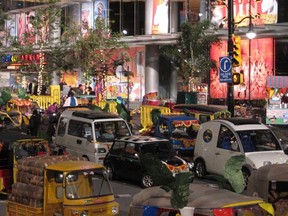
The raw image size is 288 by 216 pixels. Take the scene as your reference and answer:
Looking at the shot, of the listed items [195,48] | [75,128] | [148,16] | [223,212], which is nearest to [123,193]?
[75,128]

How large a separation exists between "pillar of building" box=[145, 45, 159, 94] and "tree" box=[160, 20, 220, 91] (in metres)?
7.50

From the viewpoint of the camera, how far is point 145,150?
1708cm

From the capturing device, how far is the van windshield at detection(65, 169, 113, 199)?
11.1 m

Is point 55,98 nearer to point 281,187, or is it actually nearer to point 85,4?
point 85,4

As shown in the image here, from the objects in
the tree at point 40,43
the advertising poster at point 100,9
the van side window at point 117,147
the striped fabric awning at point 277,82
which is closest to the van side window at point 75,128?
the van side window at point 117,147

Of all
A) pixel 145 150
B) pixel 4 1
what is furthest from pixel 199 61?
pixel 4 1

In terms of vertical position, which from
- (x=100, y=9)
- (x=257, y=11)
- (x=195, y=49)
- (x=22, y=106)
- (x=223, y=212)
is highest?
(x=100, y=9)

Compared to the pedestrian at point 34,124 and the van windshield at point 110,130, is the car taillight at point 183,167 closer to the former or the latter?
the van windshield at point 110,130

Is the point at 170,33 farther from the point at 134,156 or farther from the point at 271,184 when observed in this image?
the point at 271,184

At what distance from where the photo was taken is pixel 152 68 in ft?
150

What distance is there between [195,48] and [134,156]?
19782 mm

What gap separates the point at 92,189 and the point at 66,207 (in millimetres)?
590

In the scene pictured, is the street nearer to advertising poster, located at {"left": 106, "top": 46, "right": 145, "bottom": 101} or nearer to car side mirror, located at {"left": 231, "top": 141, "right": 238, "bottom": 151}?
car side mirror, located at {"left": 231, "top": 141, "right": 238, "bottom": 151}

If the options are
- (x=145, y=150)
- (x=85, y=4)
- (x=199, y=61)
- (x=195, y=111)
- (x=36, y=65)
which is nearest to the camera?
(x=145, y=150)
